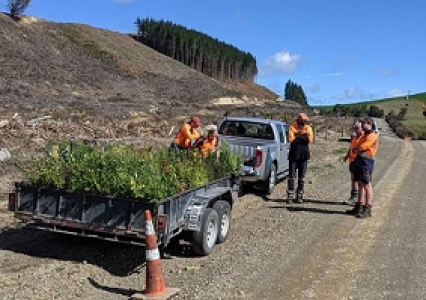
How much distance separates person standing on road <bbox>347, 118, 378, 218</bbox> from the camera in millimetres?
10281

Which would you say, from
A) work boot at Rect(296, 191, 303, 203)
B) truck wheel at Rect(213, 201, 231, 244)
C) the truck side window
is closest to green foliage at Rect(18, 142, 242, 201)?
truck wheel at Rect(213, 201, 231, 244)

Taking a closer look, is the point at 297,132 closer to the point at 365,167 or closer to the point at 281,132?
the point at 365,167

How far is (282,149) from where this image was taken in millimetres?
13539

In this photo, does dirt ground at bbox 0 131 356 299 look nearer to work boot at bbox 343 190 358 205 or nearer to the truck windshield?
work boot at bbox 343 190 358 205

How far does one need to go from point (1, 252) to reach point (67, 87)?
32498 millimetres

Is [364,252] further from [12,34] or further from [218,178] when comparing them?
[12,34]

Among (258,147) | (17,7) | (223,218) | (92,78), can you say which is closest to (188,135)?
(258,147)

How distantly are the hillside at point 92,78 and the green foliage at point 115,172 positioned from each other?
1623 centimetres

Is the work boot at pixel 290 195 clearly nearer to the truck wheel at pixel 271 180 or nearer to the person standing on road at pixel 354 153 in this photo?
the truck wheel at pixel 271 180

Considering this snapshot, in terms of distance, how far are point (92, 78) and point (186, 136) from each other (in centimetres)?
3692

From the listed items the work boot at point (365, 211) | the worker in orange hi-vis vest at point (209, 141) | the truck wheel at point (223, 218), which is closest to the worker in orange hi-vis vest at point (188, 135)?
the worker in orange hi-vis vest at point (209, 141)

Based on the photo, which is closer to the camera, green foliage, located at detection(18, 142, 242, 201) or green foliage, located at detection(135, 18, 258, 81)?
green foliage, located at detection(18, 142, 242, 201)

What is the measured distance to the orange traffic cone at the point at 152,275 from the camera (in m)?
5.64

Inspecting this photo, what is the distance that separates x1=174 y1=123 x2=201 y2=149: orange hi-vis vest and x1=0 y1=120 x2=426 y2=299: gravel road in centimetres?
187
